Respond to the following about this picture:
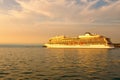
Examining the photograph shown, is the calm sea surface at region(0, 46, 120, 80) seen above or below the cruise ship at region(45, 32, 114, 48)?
below

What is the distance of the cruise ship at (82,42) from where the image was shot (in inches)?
5901

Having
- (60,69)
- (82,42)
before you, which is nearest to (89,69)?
(60,69)

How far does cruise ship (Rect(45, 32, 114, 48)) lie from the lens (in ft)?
492

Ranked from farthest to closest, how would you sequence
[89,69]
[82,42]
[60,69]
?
[82,42] < [89,69] < [60,69]

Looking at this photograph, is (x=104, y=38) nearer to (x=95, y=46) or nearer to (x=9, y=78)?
(x=95, y=46)

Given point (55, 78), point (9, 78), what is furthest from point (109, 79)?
point (9, 78)

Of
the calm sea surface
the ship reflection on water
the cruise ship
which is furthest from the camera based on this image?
the cruise ship

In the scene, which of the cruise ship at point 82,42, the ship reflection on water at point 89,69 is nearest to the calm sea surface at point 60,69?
the ship reflection on water at point 89,69

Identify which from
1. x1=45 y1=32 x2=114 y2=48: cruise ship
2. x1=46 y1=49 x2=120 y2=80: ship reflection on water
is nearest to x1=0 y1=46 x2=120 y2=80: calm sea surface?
x1=46 y1=49 x2=120 y2=80: ship reflection on water

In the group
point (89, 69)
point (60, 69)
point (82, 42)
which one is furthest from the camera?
point (82, 42)

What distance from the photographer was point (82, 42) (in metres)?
154

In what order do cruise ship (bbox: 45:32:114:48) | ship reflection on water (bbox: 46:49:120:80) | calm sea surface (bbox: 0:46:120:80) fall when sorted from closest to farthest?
calm sea surface (bbox: 0:46:120:80) < ship reflection on water (bbox: 46:49:120:80) < cruise ship (bbox: 45:32:114:48)

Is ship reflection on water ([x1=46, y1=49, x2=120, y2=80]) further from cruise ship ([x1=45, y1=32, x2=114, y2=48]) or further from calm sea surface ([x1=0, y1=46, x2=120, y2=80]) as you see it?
cruise ship ([x1=45, y1=32, x2=114, y2=48])

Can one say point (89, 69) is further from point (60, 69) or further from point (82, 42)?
point (82, 42)
